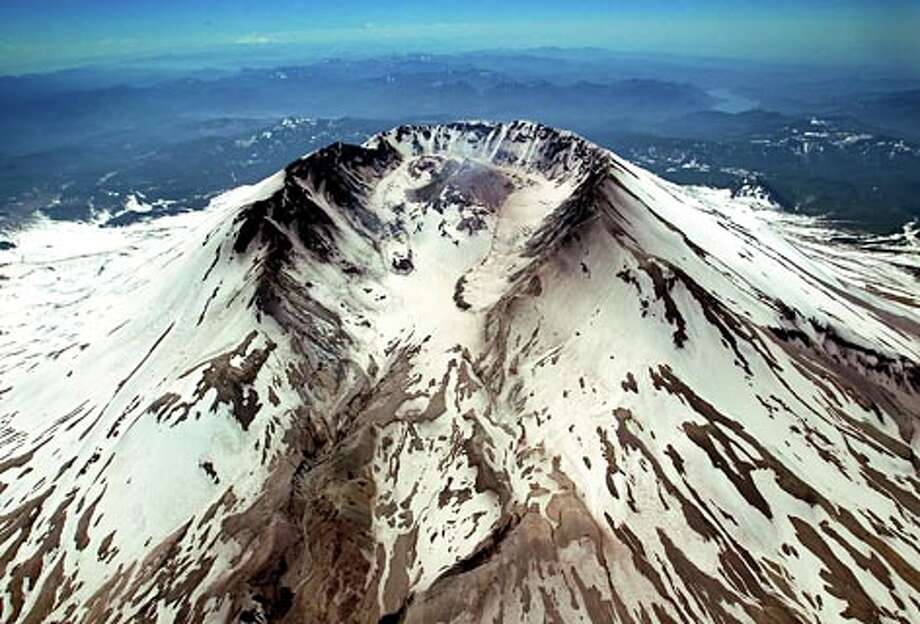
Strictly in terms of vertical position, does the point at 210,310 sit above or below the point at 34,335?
above

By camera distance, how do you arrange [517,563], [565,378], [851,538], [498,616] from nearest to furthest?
[498,616] → [517,563] → [851,538] → [565,378]

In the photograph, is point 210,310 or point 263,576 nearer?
point 263,576

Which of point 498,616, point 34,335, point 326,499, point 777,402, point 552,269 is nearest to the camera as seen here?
point 498,616

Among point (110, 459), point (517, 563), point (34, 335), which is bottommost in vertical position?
point (34, 335)

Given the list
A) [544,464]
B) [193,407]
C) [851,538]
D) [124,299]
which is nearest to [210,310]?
[193,407]

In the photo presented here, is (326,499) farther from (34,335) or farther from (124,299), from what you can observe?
(34,335)

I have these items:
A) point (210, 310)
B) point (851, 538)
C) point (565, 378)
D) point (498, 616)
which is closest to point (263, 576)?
point (498, 616)
